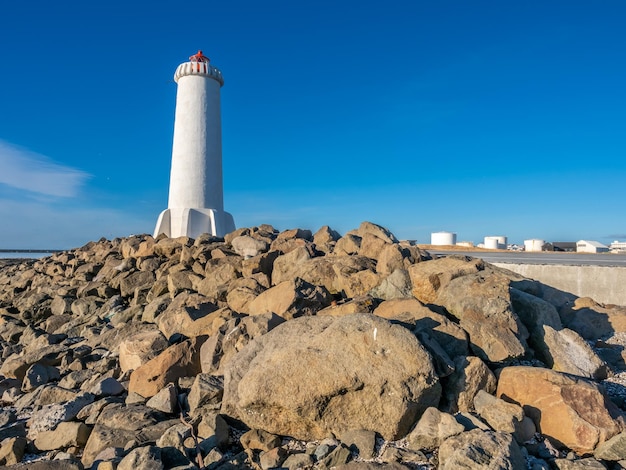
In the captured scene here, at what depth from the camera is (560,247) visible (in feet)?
88.7

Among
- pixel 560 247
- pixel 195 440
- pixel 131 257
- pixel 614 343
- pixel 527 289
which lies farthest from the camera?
pixel 560 247

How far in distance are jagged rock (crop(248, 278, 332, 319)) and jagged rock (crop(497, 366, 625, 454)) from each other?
2.60 m

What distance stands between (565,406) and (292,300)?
3.21 metres

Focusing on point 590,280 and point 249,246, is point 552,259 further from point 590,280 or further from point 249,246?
point 249,246

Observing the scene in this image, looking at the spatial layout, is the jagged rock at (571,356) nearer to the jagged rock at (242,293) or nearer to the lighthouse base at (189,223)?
the jagged rock at (242,293)

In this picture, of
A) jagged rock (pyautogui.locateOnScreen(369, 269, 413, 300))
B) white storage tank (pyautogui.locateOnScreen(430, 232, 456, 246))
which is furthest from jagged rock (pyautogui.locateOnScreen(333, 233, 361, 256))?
white storage tank (pyautogui.locateOnScreen(430, 232, 456, 246))

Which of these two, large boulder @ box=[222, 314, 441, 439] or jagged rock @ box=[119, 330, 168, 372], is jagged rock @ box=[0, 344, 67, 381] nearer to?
jagged rock @ box=[119, 330, 168, 372]

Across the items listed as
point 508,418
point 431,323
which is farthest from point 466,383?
point 431,323

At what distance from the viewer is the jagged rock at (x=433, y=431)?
12.3 feet

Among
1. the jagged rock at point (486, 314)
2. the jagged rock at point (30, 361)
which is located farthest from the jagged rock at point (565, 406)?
the jagged rock at point (30, 361)

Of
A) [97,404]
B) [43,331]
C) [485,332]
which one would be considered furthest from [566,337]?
[43,331]

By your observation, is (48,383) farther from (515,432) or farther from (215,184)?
(215,184)

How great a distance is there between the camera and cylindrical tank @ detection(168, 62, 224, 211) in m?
16.6

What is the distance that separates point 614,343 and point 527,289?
1374 mm
